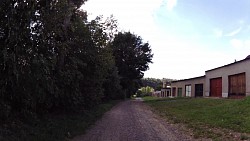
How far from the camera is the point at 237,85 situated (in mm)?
30297

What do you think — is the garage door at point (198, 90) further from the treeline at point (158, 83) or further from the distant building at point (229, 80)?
the treeline at point (158, 83)

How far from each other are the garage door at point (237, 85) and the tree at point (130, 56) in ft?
75.9

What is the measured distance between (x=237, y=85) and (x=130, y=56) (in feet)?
83.6

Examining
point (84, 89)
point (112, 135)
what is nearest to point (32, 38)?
point (112, 135)

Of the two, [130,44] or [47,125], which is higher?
[130,44]

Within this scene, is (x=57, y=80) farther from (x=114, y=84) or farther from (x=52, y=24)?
(x=114, y=84)

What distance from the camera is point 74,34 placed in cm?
1435


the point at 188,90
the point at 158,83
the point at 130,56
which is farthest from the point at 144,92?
the point at 130,56

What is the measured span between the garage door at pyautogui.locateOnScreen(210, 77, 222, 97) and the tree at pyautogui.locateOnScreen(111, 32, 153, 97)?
1729 centimetres

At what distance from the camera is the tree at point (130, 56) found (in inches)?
2084

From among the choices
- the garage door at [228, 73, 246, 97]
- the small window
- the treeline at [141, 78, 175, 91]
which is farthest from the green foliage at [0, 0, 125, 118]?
the treeline at [141, 78, 175, 91]

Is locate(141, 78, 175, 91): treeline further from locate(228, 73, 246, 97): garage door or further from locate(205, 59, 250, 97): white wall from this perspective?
locate(228, 73, 246, 97): garage door

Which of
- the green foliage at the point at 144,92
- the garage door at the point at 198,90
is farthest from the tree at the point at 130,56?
the green foliage at the point at 144,92

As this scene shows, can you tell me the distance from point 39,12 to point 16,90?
7.42 ft
